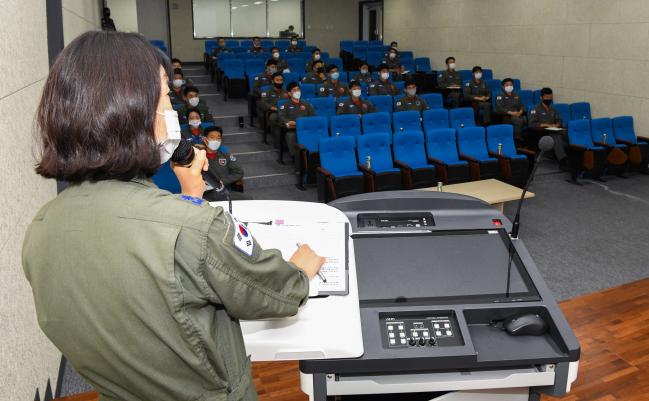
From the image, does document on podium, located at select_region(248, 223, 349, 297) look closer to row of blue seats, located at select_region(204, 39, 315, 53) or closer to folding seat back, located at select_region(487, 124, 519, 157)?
folding seat back, located at select_region(487, 124, 519, 157)

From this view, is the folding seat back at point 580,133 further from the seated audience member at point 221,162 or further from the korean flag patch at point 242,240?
the korean flag patch at point 242,240

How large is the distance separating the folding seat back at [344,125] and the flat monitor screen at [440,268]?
17.2 feet

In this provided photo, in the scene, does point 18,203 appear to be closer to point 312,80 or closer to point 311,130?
point 311,130

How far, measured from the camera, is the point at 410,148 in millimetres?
6336

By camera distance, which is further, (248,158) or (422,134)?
(248,158)

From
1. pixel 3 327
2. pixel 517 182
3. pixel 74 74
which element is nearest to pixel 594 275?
pixel 517 182

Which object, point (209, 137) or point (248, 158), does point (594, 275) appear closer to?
point (209, 137)

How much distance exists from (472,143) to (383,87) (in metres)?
2.96

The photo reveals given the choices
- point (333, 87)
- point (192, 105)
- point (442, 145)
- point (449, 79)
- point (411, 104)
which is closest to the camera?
point (442, 145)

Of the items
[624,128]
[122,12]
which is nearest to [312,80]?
[624,128]

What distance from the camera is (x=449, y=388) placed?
1233mm

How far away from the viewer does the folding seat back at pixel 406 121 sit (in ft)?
22.9

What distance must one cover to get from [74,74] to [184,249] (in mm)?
322

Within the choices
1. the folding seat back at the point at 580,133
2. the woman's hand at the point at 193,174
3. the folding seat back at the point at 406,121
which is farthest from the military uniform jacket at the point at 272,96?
the woman's hand at the point at 193,174
